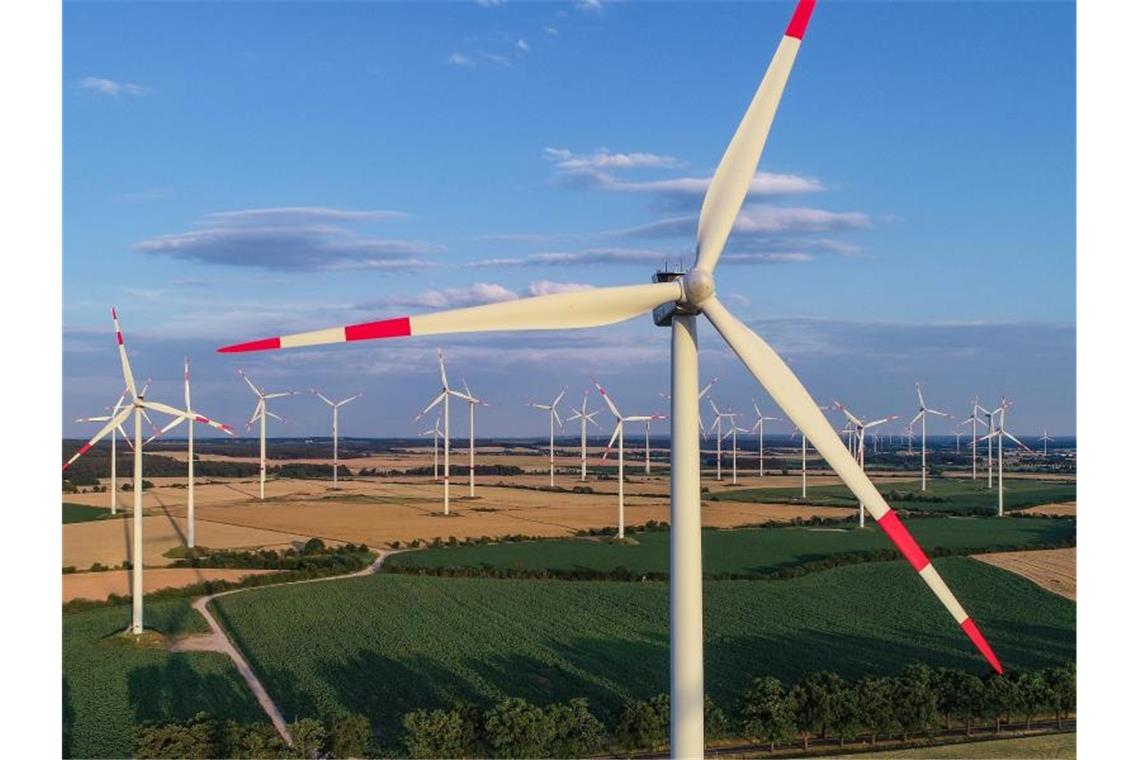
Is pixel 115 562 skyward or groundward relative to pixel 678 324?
groundward

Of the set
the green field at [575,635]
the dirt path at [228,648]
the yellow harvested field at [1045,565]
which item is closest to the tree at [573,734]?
the green field at [575,635]

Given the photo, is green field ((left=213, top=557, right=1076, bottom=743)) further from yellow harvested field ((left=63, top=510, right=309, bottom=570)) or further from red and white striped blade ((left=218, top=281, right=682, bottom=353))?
red and white striped blade ((left=218, top=281, right=682, bottom=353))

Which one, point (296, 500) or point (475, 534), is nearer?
point (475, 534)

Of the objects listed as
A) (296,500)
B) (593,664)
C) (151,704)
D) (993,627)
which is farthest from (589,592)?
(296,500)

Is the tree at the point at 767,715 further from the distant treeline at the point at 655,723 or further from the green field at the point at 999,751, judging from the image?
the green field at the point at 999,751

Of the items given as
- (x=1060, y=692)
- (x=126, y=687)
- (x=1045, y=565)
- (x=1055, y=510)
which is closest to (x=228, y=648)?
(x=126, y=687)

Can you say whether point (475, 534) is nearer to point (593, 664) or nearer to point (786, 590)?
point (786, 590)
